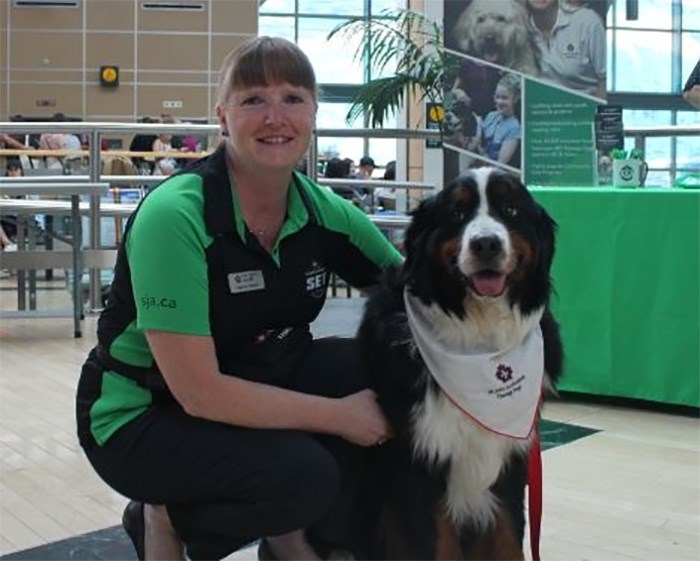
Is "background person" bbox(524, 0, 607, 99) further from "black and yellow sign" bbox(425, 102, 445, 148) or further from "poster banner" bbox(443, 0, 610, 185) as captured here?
"black and yellow sign" bbox(425, 102, 445, 148)

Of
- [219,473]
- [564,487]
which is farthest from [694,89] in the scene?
[219,473]

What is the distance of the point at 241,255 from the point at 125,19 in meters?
12.0

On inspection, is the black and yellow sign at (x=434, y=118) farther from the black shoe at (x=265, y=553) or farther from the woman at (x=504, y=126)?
the black shoe at (x=265, y=553)

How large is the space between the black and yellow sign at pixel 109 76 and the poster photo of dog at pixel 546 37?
8.21 m

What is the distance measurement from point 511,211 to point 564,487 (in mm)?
1213

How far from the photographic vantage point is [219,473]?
1741 mm

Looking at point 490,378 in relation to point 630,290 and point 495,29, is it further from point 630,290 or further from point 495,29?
point 495,29

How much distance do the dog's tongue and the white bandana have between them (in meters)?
0.13

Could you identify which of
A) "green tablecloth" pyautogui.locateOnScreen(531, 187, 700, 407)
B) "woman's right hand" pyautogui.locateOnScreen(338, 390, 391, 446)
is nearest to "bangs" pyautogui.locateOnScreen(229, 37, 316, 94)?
"woman's right hand" pyautogui.locateOnScreen(338, 390, 391, 446)

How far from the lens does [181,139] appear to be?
871 centimetres

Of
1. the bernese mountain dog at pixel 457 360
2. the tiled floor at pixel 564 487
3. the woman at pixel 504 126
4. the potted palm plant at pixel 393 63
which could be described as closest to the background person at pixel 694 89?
the tiled floor at pixel 564 487

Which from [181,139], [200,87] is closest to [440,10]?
[181,139]

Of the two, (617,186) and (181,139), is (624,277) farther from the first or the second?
(181,139)

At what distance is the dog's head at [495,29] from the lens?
539cm
